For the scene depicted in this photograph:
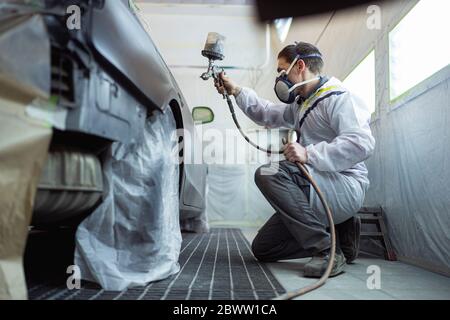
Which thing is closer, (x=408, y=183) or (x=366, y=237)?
(x=408, y=183)

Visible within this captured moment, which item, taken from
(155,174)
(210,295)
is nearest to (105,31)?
(155,174)

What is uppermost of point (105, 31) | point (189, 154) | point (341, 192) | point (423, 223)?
point (105, 31)

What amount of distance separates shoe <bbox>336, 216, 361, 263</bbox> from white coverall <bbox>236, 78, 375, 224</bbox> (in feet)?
0.37

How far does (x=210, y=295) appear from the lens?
4.06 ft

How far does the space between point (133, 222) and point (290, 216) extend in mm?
782

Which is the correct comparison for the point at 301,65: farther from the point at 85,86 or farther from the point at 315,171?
the point at 85,86

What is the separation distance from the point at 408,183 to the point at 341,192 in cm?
50

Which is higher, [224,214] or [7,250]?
[7,250]

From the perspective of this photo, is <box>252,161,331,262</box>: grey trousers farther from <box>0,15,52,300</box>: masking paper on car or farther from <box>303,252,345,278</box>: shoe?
<box>0,15,52,300</box>: masking paper on car

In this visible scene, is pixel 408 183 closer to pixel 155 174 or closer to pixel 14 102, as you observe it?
pixel 155 174

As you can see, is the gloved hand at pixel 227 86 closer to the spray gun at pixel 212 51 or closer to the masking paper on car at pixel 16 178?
the spray gun at pixel 212 51

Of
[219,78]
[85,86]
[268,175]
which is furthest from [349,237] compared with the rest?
[85,86]

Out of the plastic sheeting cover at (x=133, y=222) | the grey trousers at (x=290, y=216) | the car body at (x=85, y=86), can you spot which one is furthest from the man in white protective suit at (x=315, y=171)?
the car body at (x=85, y=86)

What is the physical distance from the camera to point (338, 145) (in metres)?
1.71
